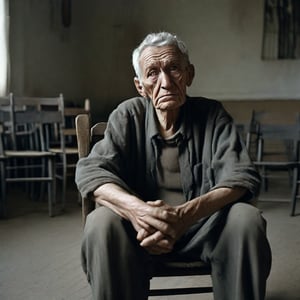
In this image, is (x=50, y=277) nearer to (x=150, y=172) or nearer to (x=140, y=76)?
(x=150, y=172)

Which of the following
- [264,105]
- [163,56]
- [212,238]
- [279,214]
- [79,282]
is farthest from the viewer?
[264,105]

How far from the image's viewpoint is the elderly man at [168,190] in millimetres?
1316

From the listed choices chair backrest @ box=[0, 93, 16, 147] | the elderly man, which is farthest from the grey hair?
chair backrest @ box=[0, 93, 16, 147]

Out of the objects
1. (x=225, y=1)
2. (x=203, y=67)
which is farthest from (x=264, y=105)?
(x=225, y=1)

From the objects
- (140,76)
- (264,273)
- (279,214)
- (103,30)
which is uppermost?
(103,30)

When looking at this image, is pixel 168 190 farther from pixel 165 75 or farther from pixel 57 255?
pixel 57 255

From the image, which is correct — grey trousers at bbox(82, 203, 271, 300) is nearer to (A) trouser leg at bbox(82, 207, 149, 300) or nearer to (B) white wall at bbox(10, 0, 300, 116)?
(A) trouser leg at bbox(82, 207, 149, 300)

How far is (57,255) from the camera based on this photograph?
2805 millimetres

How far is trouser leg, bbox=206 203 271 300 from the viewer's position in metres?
1.30

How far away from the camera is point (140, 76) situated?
161cm

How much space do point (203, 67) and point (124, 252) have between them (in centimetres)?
581

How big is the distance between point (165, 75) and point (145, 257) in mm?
562

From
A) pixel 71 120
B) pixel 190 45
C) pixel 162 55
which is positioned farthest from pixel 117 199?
pixel 190 45

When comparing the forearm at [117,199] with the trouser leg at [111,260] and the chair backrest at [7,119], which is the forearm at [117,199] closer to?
the trouser leg at [111,260]
